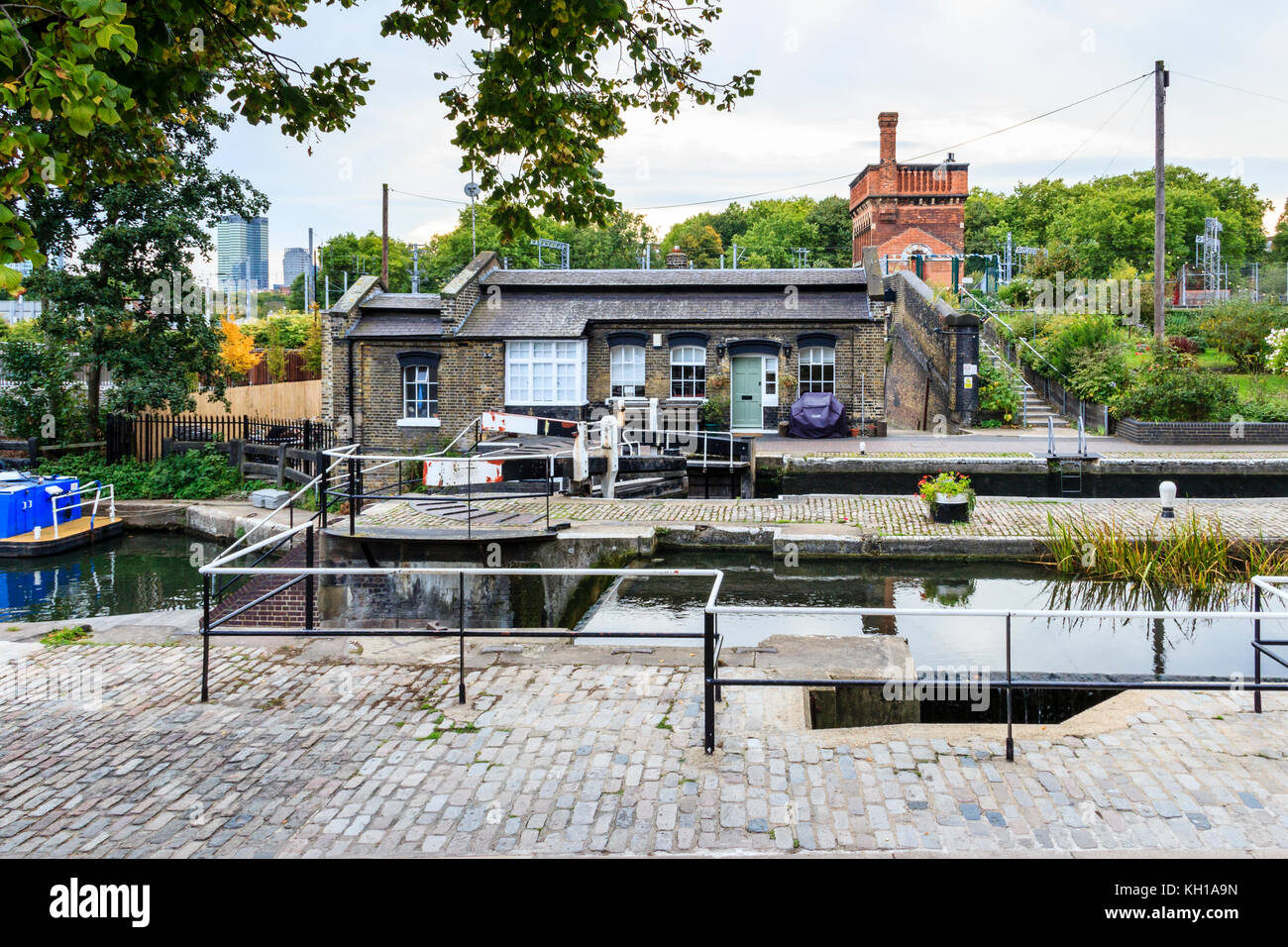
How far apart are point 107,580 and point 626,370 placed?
14257mm

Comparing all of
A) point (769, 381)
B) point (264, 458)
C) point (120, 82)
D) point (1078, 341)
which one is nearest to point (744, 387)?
point (769, 381)

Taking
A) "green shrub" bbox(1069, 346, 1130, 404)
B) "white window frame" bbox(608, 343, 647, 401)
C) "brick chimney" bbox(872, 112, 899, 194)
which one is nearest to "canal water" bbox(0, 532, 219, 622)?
"white window frame" bbox(608, 343, 647, 401)

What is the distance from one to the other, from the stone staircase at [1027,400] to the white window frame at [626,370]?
1027 centimetres

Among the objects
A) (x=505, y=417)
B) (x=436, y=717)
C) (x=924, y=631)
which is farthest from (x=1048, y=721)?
(x=505, y=417)

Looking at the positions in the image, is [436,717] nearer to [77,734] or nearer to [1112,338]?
[77,734]

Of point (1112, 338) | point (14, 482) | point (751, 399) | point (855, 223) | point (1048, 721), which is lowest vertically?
point (1048, 721)

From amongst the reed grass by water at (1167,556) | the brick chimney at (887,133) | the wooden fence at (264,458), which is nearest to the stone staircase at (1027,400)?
the reed grass by water at (1167,556)

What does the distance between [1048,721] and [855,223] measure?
48.0 metres

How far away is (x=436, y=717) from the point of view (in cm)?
681

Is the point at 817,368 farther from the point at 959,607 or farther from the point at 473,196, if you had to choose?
the point at 959,607

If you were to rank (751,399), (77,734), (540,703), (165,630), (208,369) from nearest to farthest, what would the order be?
(77,734) → (540,703) → (165,630) → (208,369) → (751,399)

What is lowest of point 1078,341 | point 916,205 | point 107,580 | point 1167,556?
point 107,580

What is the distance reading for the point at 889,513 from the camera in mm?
15922

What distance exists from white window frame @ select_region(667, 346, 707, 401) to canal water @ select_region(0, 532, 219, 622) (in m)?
12.4
